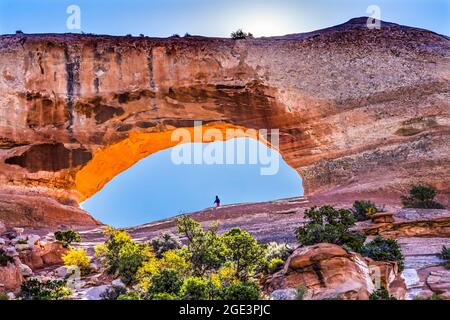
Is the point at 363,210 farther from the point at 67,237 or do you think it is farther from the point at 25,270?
the point at 25,270

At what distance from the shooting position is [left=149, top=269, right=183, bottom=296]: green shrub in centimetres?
1481

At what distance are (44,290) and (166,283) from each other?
3.19 metres

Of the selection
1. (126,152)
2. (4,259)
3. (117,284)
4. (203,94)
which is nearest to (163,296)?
(117,284)

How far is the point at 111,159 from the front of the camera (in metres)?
38.5

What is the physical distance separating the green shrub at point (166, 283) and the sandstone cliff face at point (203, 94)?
66.0ft

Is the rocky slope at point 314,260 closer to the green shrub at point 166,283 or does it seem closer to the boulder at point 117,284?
the boulder at point 117,284

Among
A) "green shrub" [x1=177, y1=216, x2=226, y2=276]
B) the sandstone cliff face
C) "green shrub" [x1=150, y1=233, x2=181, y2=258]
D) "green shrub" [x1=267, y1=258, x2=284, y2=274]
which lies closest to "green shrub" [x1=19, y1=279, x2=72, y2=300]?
"green shrub" [x1=177, y1=216, x2=226, y2=276]

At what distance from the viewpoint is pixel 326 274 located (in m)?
14.9

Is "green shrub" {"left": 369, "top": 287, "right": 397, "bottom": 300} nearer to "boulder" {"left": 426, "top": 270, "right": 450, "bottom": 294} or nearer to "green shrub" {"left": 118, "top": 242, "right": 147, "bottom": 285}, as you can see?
"boulder" {"left": 426, "top": 270, "right": 450, "bottom": 294}

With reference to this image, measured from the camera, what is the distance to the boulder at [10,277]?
58.0 ft

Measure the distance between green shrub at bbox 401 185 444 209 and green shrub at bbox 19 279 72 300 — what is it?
1519 cm

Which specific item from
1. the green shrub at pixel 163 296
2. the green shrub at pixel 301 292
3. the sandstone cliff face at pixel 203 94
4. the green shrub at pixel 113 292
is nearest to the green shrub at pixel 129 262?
the green shrub at pixel 113 292

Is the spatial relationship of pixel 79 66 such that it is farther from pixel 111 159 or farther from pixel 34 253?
pixel 34 253

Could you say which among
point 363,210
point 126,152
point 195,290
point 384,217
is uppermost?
point 126,152
